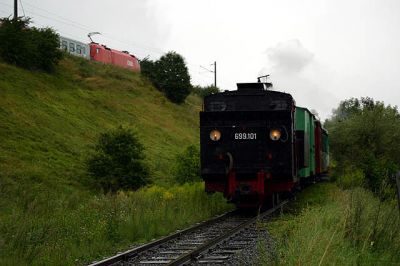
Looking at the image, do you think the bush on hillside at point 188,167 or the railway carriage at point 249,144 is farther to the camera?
the bush on hillside at point 188,167

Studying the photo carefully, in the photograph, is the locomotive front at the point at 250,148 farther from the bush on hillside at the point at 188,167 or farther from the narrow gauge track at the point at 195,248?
the bush on hillside at the point at 188,167

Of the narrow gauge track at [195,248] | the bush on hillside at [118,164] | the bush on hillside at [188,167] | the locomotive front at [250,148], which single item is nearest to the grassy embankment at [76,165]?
the narrow gauge track at [195,248]

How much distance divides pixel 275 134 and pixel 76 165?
16.8 metres

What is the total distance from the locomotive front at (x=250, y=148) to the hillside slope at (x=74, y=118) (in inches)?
481

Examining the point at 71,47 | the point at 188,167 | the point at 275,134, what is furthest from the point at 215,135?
the point at 71,47

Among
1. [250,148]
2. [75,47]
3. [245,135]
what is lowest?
[250,148]

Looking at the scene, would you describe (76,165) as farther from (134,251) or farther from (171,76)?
(171,76)

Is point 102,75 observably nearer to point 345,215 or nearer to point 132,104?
point 132,104

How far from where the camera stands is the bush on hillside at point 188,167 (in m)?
24.3

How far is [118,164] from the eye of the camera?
84.8 ft

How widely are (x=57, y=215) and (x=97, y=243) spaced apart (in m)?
3.28

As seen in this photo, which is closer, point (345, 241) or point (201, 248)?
point (345, 241)

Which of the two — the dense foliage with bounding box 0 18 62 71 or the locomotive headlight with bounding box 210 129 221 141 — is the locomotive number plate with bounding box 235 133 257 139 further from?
the dense foliage with bounding box 0 18 62 71

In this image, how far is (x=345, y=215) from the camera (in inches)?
355
